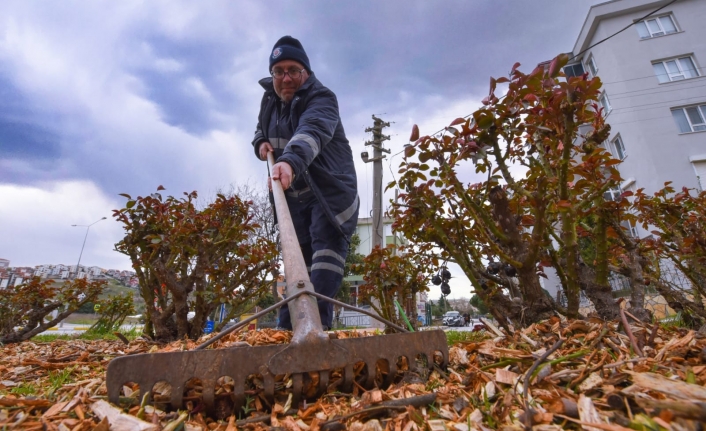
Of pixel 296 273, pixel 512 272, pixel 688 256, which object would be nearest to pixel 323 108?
pixel 296 273

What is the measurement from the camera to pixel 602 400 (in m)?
0.87

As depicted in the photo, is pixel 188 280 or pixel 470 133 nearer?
pixel 470 133

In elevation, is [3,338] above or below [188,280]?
below

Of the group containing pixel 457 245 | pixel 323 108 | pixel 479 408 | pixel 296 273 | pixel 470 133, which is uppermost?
pixel 323 108

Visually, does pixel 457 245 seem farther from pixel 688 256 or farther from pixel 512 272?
pixel 688 256

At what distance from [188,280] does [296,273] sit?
230cm

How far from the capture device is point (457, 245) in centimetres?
261

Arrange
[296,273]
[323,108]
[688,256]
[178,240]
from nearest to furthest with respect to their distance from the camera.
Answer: [296,273]
[688,256]
[323,108]
[178,240]

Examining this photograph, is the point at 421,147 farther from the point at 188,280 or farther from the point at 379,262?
the point at 188,280

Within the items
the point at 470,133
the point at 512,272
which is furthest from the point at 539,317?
the point at 470,133

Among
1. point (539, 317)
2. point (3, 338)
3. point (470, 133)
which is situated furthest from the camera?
point (3, 338)

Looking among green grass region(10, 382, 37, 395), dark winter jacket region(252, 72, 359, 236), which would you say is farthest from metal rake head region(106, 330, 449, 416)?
dark winter jacket region(252, 72, 359, 236)

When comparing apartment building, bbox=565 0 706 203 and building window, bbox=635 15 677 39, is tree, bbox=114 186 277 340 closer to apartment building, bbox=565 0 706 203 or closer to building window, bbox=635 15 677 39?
apartment building, bbox=565 0 706 203

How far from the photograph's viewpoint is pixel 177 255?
139 inches
